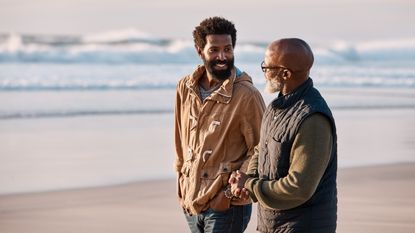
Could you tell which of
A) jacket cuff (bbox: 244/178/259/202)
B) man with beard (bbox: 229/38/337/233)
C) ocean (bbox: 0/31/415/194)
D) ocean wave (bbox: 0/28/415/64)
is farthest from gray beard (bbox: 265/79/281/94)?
ocean wave (bbox: 0/28/415/64)

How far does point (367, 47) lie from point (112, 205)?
35795 millimetres

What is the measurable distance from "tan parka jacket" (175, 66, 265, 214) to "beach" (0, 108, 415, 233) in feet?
10.7

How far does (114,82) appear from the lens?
27.1m

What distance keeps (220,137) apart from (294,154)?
3.69 feet

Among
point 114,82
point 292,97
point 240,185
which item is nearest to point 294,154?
point 292,97

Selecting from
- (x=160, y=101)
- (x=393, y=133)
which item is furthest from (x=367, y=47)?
(x=393, y=133)

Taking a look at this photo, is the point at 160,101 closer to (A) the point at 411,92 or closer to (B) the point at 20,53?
(A) the point at 411,92

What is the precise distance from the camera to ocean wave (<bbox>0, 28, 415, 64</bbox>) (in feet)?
113

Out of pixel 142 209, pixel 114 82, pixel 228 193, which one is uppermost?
pixel 228 193

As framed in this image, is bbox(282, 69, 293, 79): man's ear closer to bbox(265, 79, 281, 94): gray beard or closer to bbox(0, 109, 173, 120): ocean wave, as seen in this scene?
bbox(265, 79, 281, 94): gray beard

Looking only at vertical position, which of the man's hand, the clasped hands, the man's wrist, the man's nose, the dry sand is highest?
the man's nose

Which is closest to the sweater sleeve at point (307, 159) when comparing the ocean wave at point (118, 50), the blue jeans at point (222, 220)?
the blue jeans at point (222, 220)

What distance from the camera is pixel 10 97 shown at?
Result: 22406 millimetres

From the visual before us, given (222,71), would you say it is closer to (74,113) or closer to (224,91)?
(224,91)
